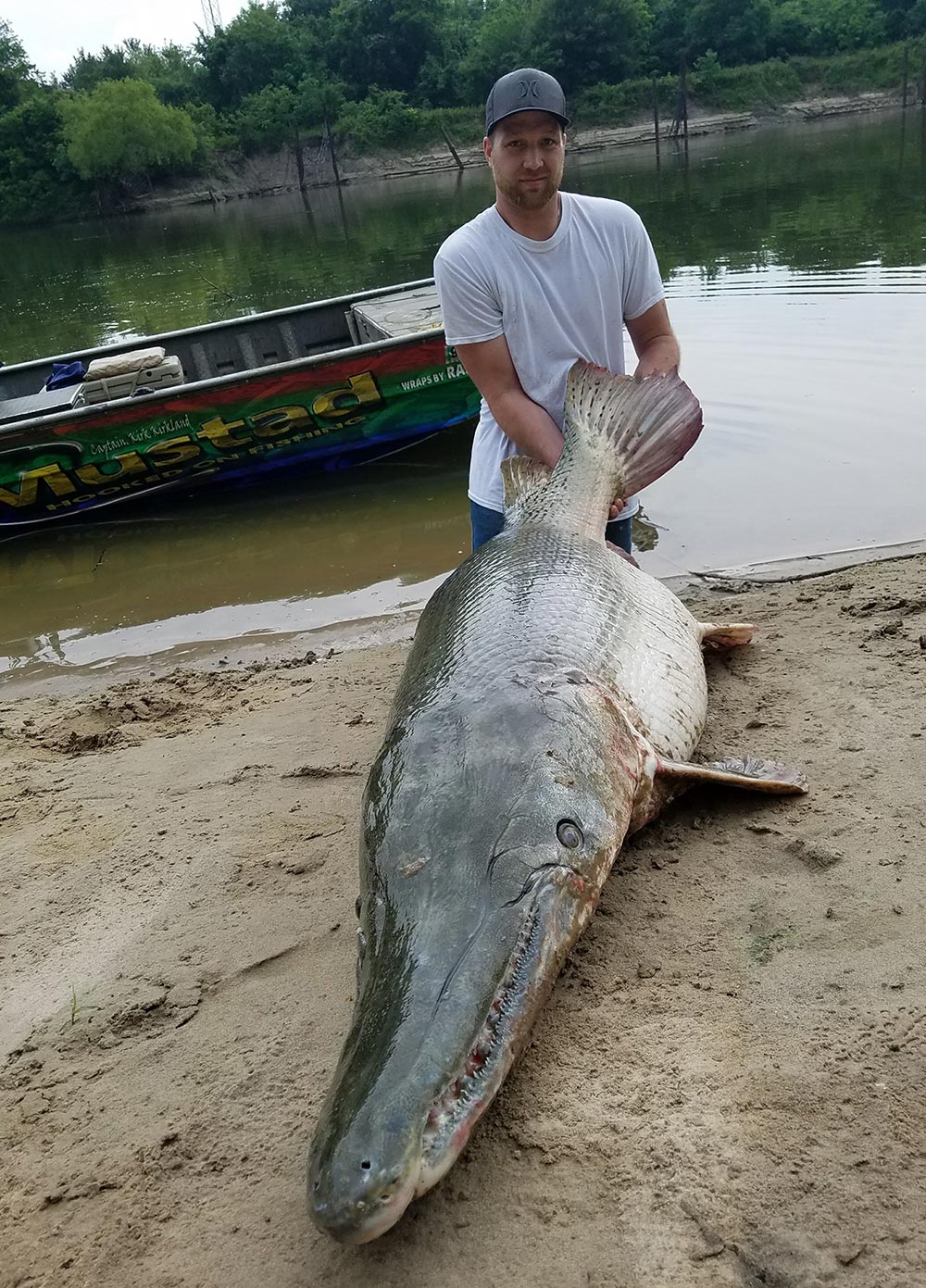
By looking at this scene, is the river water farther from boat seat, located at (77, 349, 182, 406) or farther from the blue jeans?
the blue jeans

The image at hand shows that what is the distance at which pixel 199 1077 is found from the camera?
2166 millimetres

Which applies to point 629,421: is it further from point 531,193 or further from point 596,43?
point 596,43

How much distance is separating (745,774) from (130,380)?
7406mm

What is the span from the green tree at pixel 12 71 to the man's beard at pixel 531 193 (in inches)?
3073

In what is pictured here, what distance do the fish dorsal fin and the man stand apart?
51 mm

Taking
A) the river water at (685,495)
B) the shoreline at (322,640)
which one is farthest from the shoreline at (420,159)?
the shoreline at (322,640)

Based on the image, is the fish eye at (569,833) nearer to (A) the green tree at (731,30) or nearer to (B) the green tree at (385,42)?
(A) the green tree at (731,30)

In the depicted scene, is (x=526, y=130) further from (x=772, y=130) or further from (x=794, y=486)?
(x=772, y=130)

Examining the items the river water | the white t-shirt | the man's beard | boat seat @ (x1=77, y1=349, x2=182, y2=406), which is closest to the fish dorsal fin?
the white t-shirt

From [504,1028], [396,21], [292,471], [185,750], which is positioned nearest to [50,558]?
[292,471]

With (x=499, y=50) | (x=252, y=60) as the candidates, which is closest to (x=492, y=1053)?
(x=499, y=50)

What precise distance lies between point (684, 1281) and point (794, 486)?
6.01 meters

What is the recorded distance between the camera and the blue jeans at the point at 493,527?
3.92 meters

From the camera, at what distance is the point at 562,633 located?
293cm
